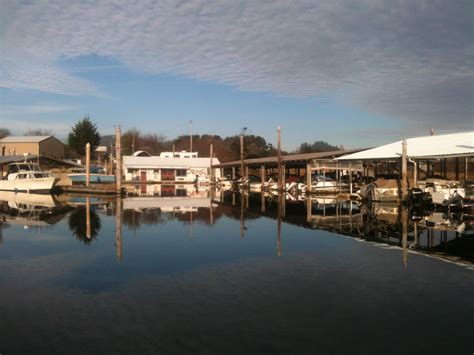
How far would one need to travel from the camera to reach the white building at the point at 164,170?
68188mm

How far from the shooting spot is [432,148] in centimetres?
2844

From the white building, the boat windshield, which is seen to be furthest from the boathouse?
the white building

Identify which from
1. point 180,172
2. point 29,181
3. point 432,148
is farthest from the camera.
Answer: point 180,172

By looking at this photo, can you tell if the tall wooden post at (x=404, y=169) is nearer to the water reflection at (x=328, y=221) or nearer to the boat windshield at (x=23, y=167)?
the water reflection at (x=328, y=221)

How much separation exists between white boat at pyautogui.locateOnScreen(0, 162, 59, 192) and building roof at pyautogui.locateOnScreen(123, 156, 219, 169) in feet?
76.2


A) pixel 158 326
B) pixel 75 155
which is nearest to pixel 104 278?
pixel 158 326

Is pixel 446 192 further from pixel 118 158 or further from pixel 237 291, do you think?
pixel 118 158

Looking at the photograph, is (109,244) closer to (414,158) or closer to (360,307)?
(360,307)

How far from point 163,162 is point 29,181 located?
29.9m

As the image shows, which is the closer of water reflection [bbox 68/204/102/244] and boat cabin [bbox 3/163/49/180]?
water reflection [bbox 68/204/102/244]

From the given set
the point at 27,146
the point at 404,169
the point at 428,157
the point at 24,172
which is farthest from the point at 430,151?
the point at 27,146

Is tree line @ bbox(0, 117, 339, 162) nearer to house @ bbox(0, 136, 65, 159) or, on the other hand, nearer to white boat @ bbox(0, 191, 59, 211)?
house @ bbox(0, 136, 65, 159)

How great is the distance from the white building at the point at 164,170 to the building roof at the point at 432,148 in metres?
38.8

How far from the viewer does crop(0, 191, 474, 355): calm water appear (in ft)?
20.2
